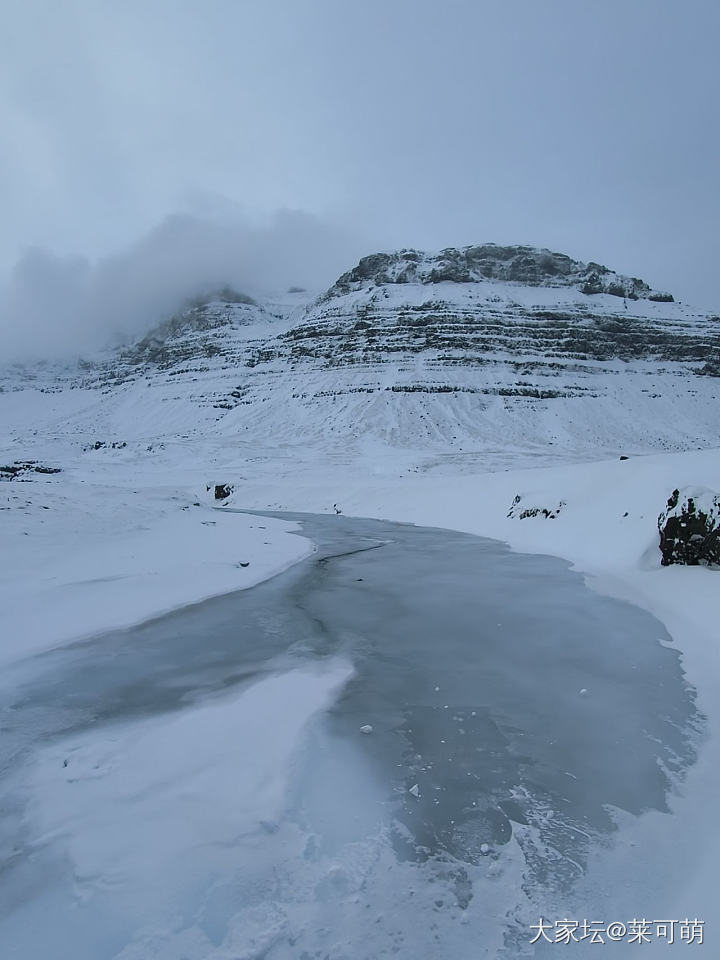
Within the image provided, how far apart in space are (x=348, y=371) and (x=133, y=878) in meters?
76.1

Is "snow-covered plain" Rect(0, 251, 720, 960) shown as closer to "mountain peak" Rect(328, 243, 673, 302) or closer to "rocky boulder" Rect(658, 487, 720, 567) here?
"rocky boulder" Rect(658, 487, 720, 567)

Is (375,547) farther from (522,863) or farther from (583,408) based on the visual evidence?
(583,408)

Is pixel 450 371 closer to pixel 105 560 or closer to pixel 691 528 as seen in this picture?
pixel 691 528

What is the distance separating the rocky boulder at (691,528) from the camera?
761 centimetres

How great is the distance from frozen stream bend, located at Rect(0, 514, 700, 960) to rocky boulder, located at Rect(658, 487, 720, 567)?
2761mm

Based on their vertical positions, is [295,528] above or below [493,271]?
below

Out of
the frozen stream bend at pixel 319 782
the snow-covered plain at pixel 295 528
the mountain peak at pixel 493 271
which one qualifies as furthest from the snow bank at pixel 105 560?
the mountain peak at pixel 493 271

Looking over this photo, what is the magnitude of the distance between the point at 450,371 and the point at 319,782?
74700mm

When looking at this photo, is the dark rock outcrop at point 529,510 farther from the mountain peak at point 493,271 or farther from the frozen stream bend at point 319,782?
the mountain peak at point 493,271

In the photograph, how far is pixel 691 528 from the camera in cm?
791

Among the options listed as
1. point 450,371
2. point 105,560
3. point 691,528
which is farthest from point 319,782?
point 450,371

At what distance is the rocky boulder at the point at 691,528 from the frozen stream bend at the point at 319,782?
2.76 m

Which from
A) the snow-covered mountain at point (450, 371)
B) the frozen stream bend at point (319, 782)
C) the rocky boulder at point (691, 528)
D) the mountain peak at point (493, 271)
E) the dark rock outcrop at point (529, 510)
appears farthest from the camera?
the mountain peak at point (493, 271)

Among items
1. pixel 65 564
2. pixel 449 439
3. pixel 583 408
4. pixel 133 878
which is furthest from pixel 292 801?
pixel 583 408
